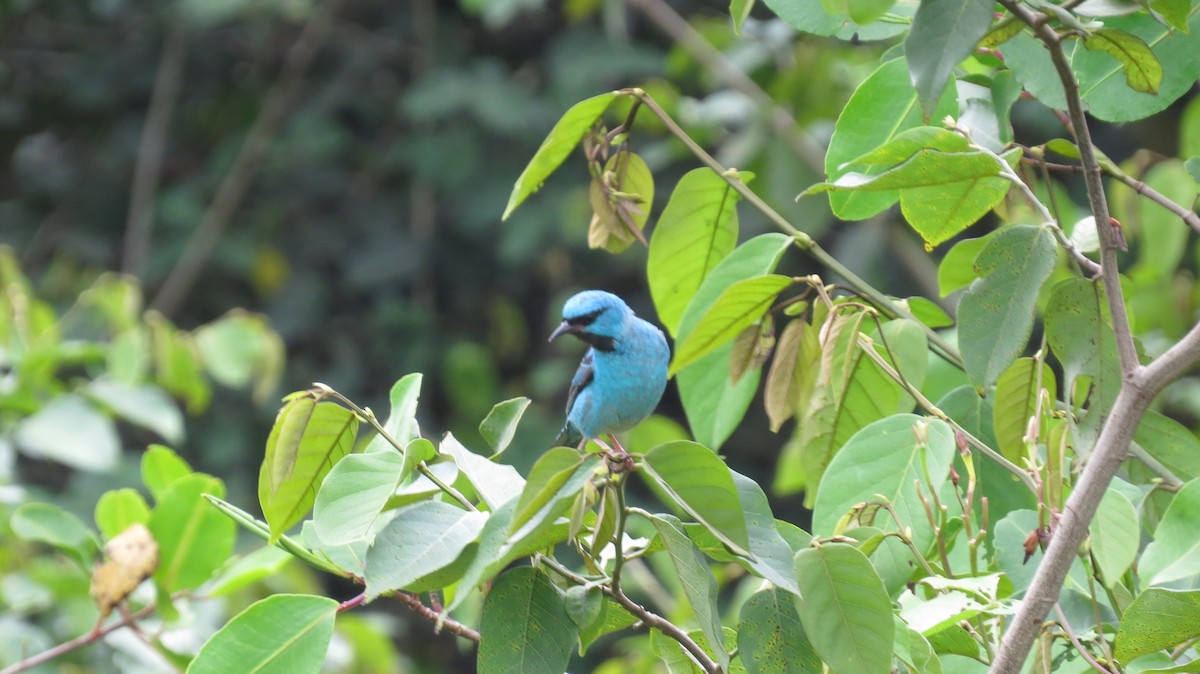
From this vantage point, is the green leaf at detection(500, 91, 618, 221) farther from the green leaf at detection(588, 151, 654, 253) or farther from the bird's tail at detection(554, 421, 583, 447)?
the bird's tail at detection(554, 421, 583, 447)

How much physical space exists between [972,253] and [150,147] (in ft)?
15.4

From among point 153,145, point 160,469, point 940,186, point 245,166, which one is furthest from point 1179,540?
point 153,145

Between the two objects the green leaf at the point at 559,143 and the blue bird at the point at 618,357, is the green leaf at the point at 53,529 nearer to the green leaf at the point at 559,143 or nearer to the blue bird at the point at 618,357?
the blue bird at the point at 618,357

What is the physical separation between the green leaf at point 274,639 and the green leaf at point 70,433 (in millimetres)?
1500

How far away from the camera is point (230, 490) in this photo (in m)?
4.63

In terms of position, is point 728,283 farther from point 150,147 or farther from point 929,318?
point 150,147

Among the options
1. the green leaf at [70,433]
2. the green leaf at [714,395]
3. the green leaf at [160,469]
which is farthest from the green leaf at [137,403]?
the green leaf at [714,395]

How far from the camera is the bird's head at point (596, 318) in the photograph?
1.66m

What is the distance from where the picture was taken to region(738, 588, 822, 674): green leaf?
828mm

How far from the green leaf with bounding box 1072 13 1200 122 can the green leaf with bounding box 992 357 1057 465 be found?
229 mm

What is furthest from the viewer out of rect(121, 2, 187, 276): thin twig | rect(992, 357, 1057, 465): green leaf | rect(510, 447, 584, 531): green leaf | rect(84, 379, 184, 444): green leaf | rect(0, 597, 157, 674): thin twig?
rect(121, 2, 187, 276): thin twig

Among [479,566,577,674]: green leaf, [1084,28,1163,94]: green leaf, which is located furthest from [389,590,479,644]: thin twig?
[1084,28,1163,94]: green leaf

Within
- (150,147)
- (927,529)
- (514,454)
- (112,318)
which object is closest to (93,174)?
(150,147)

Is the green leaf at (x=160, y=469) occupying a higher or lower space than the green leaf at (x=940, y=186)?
lower
